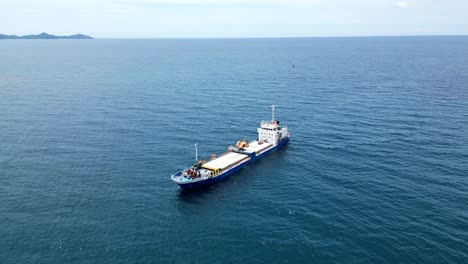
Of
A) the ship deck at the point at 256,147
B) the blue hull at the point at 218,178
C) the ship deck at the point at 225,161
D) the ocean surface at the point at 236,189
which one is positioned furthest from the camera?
the ship deck at the point at 256,147

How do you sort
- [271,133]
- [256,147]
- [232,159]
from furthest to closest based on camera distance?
1. [271,133]
2. [256,147]
3. [232,159]

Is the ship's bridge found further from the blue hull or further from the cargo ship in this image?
the blue hull

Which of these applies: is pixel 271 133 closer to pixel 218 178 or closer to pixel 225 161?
→ pixel 225 161

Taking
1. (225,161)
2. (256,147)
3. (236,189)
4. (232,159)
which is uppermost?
(256,147)

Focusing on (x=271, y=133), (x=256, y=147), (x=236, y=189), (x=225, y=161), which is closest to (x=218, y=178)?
(x=236, y=189)

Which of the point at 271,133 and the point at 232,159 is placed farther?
the point at 271,133

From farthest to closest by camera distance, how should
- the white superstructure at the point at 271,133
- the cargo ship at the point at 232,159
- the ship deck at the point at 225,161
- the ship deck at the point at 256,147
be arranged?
the white superstructure at the point at 271,133 → the ship deck at the point at 256,147 → the ship deck at the point at 225,161 → the cargo ship at the point at 232,159

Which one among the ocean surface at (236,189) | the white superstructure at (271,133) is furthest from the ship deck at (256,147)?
the ocean surface at (236,189)

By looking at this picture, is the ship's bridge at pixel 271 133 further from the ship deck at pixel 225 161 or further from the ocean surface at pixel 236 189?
the ship deck at pixel 225 161

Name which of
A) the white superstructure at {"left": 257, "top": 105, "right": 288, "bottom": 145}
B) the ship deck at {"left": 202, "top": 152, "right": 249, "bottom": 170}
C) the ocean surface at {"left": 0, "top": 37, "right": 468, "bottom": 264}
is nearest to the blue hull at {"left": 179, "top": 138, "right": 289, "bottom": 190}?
the ship deck at {"left": 202, "top": 152, "right": 249, "bottom": 170}

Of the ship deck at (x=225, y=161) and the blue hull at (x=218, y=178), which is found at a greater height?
the ship deck at (x=225, y=161)
